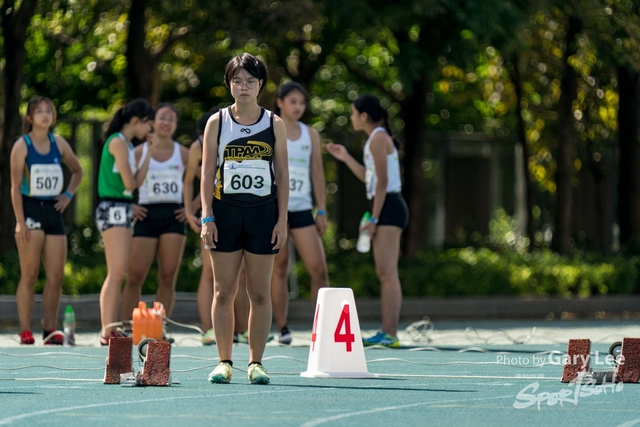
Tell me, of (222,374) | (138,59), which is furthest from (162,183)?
(138,59)

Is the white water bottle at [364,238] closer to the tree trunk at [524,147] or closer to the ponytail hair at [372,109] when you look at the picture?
the ponytail hair at [372,109]

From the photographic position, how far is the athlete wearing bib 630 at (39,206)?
40.4 ft

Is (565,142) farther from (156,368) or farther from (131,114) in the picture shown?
(156,368)

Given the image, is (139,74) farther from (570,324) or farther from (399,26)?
(570,324)

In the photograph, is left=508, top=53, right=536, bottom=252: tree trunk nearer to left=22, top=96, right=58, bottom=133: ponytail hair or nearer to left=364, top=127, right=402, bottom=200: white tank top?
left=364, top=127, right=402, bottom=200: white tank top

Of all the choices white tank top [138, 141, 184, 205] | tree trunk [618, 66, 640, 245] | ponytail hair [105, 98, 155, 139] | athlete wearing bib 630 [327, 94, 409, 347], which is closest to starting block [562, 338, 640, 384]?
athlete wearing bib 630 [327, 94, 409, 347]

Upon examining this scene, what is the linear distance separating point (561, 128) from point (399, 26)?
16.8 feet

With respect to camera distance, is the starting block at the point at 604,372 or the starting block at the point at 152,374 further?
the starting block at the point at 604,372

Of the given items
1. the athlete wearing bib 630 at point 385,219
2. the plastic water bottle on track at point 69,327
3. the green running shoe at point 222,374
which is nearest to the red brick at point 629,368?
the green running shoe at point 222,374

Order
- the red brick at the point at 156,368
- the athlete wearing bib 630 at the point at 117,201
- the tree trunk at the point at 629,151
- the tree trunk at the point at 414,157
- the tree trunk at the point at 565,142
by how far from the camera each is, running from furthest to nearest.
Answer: the tree trunk at the point at 629,151
the tree trunk at the point at 565,142
the tree trunk at the point at 414,157
the athlete wearing bib 630 at the point at 117,201
the red brick at the point at 156,368

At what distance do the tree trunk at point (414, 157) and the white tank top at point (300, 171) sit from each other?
9.04 metres

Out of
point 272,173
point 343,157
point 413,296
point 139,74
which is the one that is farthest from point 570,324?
point 272,173

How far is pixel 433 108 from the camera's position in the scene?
1131 inches

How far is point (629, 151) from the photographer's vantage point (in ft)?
74.8
